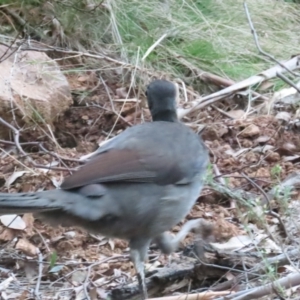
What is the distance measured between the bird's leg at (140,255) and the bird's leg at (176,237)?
0.50 feet

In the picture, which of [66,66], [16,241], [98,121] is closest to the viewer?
[16,241]

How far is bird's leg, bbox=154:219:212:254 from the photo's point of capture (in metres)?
3.30

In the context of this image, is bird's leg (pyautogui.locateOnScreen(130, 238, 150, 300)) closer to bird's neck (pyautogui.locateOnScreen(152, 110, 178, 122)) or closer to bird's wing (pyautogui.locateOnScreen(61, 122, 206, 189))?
bird's wing (pyautogui.locateOnScreen(61, 122, 206, 189))

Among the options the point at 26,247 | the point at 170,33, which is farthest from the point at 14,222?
the point at 170,33

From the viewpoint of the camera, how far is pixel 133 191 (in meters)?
2.94

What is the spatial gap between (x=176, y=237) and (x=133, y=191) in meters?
0.51

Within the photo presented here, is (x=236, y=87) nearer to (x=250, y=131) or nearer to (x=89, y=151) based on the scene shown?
(x=250, y=131)

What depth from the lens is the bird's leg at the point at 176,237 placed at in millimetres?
3303

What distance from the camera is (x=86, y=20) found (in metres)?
5.58

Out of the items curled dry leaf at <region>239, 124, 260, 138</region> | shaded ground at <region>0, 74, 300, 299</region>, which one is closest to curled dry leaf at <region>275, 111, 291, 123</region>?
shaded ground at <region>0, 74, 300, 299</region>

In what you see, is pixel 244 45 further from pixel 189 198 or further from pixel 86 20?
pixel 189 198

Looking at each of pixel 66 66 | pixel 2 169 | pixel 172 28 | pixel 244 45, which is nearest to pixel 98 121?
pixel 66 66

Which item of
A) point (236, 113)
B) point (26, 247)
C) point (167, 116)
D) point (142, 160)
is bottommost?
point (236, 113)

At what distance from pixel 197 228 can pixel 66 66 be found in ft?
7.28
